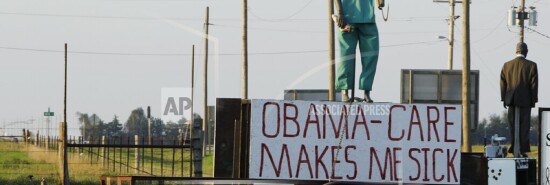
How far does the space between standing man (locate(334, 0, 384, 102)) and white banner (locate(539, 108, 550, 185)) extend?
2010mm

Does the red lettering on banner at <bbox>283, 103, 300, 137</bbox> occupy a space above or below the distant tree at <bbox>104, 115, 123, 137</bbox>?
above

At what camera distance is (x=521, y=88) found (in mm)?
16297

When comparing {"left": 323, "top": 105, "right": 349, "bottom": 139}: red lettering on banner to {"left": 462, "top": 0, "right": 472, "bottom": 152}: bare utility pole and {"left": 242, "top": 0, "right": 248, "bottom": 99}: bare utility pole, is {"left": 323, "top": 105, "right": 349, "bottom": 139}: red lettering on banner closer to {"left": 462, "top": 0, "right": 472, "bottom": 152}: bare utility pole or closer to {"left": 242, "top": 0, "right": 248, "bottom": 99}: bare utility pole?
{"left": 462, "top": 0, "right": 472, "bottom": 152}: bare utility pole

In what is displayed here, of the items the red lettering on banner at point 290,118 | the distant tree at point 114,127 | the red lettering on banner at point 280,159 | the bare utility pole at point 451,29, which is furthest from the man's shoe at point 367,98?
the distant tree at point 114,127

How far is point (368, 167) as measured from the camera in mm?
13562

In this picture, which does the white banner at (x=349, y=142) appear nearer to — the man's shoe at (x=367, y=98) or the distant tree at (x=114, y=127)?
the man's shoe at (x=367, y=98)

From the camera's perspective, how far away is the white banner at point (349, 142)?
44.3 ft

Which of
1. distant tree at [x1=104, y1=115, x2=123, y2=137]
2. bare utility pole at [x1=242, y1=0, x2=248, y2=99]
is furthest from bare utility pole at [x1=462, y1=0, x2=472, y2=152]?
distant tree at [x1=104, y1=115, x2=123, y2=137]

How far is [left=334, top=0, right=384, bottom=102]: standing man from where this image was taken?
14.6m

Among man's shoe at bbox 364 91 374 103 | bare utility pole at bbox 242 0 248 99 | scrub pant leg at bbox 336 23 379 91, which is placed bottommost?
man's shoe at bbox 364 91 374 103

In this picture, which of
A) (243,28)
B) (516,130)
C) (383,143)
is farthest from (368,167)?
(243,28)

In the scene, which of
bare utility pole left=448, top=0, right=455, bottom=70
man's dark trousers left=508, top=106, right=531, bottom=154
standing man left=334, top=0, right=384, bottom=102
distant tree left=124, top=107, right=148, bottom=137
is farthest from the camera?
distant tree left=124, top=107, right=148, bottom=137

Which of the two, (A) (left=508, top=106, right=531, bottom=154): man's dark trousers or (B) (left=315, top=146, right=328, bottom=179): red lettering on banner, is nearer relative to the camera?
(B) (left=315, top=146, right=328, bottom=179): red lettering on banner

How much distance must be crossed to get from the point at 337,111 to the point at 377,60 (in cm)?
144
